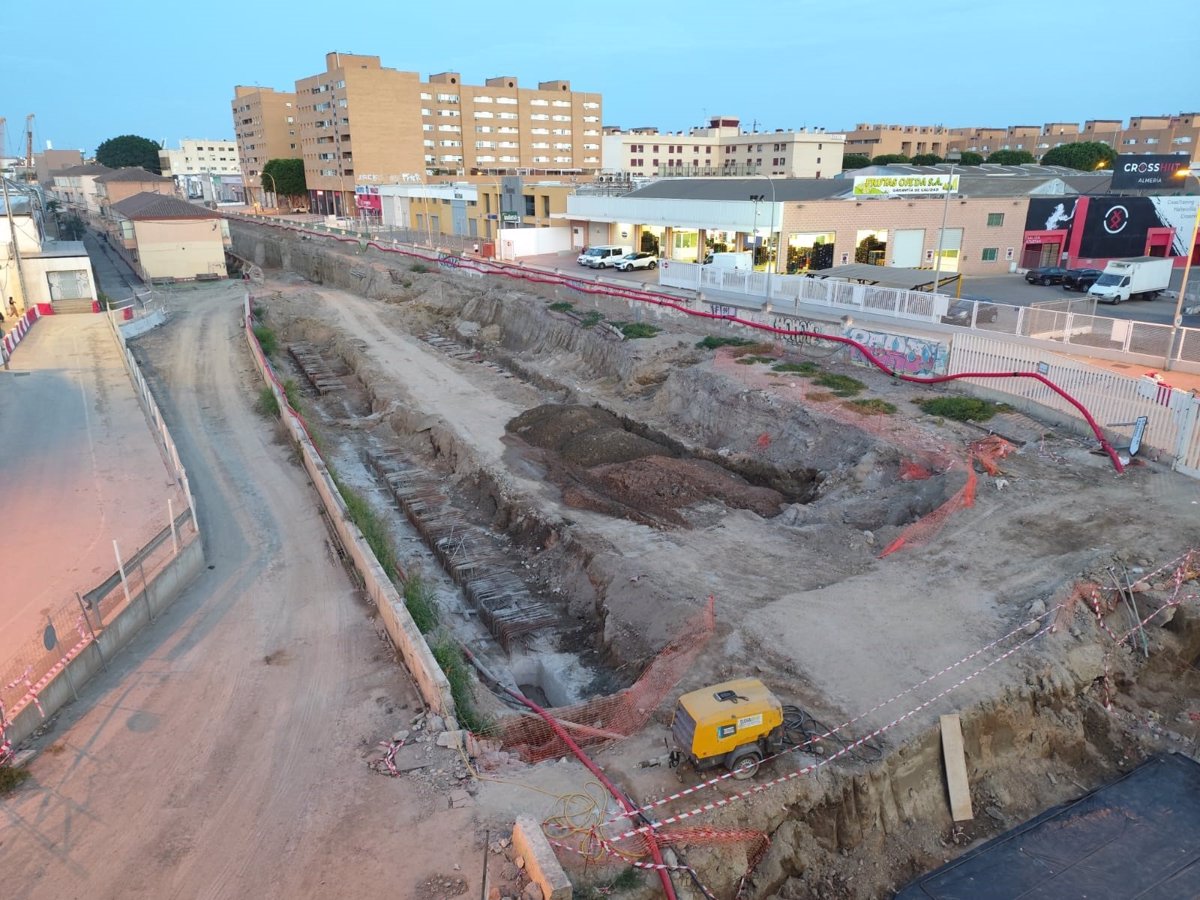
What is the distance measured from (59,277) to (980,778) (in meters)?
45.6

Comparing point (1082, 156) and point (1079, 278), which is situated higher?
point (1082, 156)

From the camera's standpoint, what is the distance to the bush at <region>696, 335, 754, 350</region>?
29.3 m

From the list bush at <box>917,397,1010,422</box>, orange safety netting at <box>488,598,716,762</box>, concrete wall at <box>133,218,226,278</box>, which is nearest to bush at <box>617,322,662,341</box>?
bush at <box>917,397,1010,422</box>

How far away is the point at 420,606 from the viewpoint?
14203 mm

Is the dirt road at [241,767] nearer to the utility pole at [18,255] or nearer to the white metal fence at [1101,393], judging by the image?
the white metal fence at [1101,393]

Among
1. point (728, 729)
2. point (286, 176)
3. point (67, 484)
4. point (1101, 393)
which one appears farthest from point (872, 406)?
point (286, 176)

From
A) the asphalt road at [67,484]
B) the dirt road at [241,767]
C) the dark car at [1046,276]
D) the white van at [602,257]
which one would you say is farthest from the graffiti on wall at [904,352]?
the white van at [602,257]

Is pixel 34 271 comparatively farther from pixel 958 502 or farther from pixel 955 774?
pixel 955 774

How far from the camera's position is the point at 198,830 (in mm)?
9008

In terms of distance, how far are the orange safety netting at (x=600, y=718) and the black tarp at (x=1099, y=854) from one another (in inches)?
150

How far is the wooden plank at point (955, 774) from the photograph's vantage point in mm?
10125

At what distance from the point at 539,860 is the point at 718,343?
23558 millimetres

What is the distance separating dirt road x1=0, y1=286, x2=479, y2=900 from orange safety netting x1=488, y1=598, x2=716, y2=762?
152 cm

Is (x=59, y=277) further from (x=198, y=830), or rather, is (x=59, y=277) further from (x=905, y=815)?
(x=905, y=815)
